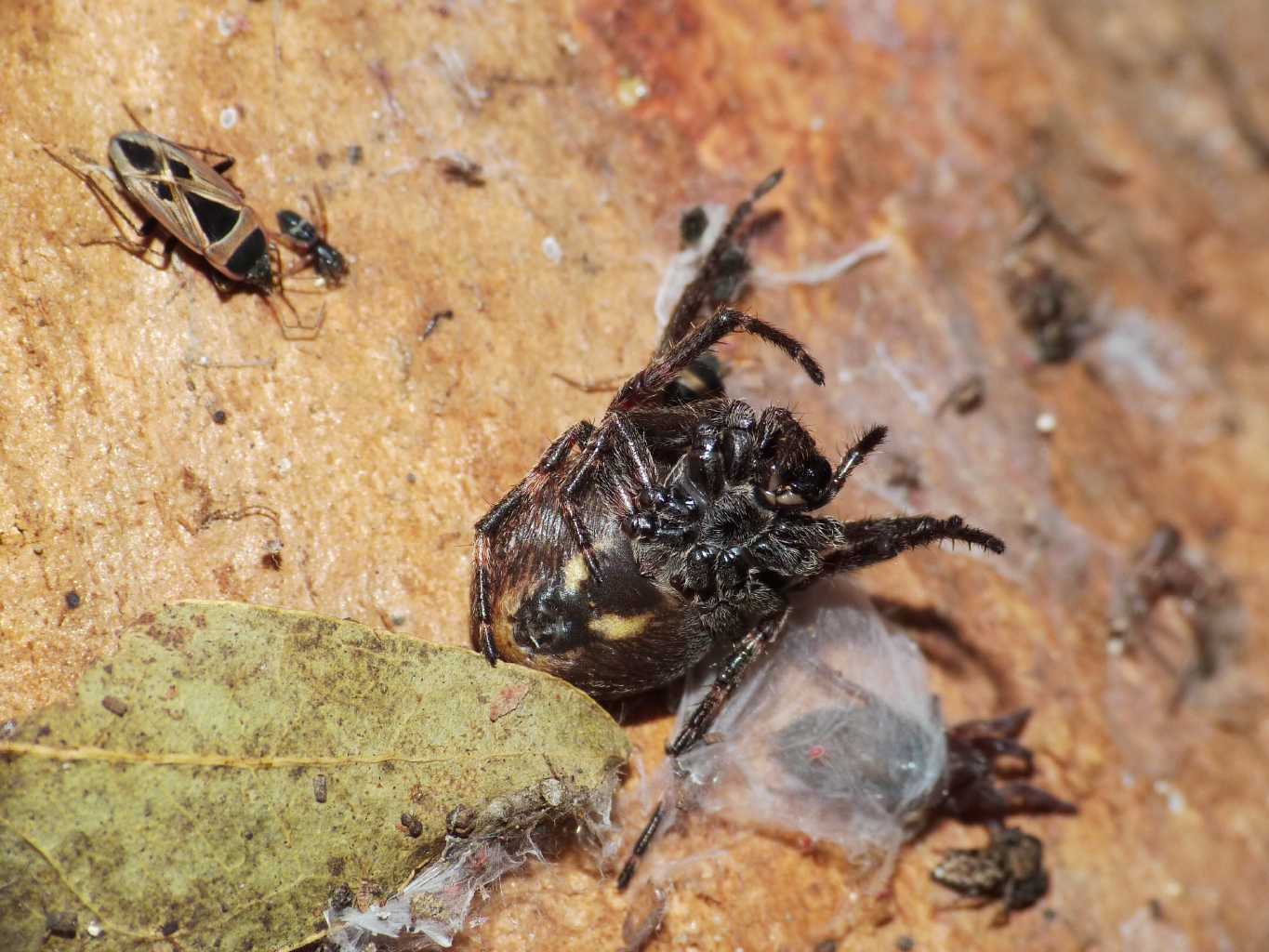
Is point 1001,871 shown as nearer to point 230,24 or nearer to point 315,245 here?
point 315,245

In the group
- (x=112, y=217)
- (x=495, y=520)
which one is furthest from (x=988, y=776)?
(x=112, y=217)

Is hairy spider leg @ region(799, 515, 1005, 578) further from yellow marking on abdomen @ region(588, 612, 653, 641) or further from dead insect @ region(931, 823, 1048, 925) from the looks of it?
dead insect @ region(931, 823, 1048, 925)

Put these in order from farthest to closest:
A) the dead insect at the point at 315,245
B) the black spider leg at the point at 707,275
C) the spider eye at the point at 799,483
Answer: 1. the black spider leg at the point at 707,275
2. the spider eye at the point at 799,483
3. the dead insect at the point at 315,245

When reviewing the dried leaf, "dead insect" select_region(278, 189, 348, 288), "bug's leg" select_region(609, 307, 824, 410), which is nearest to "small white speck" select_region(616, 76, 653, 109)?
"bug's leg" select_region(609, 307, 824, 410)

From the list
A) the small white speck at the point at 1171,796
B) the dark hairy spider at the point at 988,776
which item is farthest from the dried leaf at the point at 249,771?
the small white speck at the point at 1171,796

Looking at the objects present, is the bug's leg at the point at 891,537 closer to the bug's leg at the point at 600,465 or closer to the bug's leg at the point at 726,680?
the bug's leg at the point at 726,680

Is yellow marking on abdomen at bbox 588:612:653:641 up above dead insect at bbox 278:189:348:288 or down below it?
below

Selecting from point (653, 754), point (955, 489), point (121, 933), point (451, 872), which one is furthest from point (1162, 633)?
point (121, 933)

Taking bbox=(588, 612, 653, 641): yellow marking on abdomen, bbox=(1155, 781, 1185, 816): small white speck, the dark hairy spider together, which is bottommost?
the dark hairy spider
